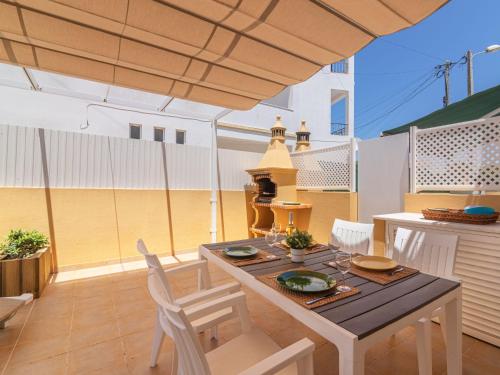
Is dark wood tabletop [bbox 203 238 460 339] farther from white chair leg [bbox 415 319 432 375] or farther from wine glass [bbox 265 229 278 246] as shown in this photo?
wine glass [bbox 265 229 278 246]

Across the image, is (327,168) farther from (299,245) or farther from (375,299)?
(375,299)

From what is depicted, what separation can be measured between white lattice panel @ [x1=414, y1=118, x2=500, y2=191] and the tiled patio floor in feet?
5.08

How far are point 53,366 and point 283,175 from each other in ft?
12.9

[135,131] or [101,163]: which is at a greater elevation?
[135,131]

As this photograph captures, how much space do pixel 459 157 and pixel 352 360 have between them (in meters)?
2.83

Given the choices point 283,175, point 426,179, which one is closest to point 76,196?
point 283,175

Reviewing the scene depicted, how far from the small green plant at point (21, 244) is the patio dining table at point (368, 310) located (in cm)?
293

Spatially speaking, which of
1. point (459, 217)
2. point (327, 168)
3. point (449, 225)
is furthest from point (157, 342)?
point (327, 168)

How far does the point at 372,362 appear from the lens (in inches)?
72.6

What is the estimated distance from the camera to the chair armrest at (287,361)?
0.88 meters

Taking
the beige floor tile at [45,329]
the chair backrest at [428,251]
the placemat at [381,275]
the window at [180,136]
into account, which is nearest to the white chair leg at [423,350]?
the placemat at [381,275]

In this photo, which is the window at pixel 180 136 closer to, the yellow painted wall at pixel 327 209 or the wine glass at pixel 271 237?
the yellow painted wall at pixel 327 209

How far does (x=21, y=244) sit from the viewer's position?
9.95 ft

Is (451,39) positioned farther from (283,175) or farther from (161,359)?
(161,359)
